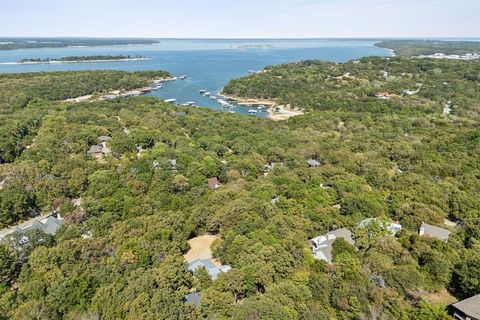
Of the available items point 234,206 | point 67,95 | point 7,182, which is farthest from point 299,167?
point 67,95

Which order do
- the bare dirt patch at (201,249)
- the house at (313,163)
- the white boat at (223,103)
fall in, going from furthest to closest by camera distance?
1. the white boat at (223,103)
2. the house at (313,163)
3. the bare dirt patch at (201,249)

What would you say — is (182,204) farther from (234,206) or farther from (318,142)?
(318,142)

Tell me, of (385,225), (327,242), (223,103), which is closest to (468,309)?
(385,225)

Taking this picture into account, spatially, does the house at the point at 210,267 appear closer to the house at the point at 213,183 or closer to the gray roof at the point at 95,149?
the house at the point at 213,183

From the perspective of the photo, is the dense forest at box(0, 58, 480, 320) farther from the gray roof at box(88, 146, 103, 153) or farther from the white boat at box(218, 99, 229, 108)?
the white boat at box(218, 99, 229, 108)

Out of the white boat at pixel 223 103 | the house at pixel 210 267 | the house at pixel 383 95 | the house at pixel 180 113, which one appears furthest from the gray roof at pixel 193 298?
the house at pixel 383 95

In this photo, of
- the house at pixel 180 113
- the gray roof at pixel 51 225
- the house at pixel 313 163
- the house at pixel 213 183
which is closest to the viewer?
the gray roof at pixel 51 225

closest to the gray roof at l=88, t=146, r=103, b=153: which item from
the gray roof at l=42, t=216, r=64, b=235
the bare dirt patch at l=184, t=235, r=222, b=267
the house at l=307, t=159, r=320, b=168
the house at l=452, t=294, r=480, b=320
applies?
the gray roof at l=42, t=216, r=64, b=235
